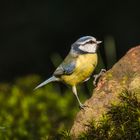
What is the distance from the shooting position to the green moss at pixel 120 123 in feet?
16.7

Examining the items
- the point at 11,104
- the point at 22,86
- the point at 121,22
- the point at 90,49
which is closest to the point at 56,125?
the point at 11,104

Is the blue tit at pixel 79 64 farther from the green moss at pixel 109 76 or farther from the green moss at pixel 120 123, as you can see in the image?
the green moss at pixel 120 123

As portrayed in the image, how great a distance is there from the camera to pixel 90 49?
617 cm

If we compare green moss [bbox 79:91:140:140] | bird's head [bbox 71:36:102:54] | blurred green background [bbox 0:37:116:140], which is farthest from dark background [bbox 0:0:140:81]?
green moss [bbox 79:91:140:140]

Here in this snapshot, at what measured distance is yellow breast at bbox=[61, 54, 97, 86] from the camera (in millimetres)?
6051

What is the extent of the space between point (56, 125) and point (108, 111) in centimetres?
289

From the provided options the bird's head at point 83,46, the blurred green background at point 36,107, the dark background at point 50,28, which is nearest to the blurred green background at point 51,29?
the dark background at point 50,28

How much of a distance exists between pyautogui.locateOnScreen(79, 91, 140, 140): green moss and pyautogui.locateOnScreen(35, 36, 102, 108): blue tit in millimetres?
820

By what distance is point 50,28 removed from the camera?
1164 cm

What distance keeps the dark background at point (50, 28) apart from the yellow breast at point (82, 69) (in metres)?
5.07

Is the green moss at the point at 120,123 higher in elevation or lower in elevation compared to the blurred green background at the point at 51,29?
higher

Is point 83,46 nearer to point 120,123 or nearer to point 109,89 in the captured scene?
point 109,89

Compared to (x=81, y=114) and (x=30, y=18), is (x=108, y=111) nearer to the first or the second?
(x=81, y=114)

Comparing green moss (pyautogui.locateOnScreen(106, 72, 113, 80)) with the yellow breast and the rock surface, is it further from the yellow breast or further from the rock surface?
the yellow breast
